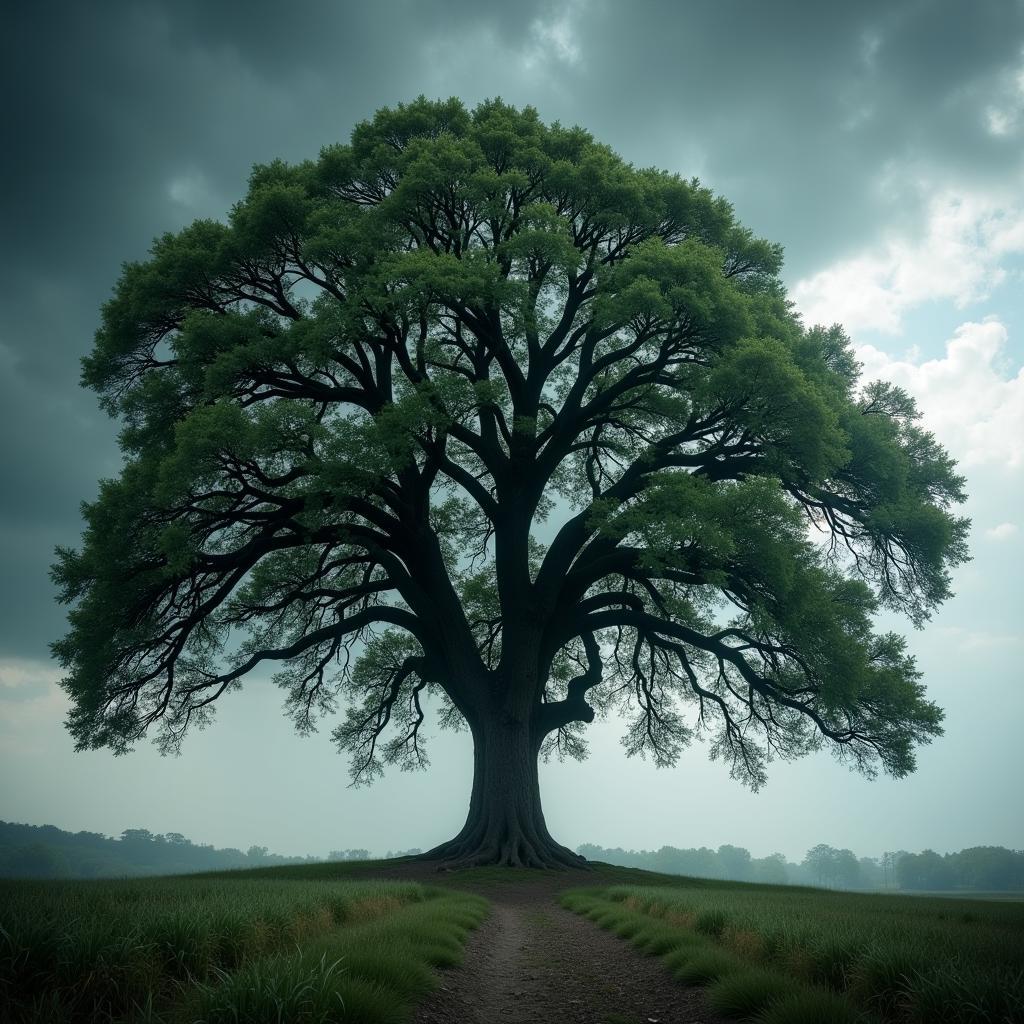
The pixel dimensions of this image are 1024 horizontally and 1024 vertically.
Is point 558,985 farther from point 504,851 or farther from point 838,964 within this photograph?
point 504,851

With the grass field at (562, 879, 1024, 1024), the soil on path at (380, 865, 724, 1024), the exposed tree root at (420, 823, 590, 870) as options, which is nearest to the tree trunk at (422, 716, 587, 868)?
the exposed tree root at (420, 823, 590, 870)

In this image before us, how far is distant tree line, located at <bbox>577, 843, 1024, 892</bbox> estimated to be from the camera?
92.0m

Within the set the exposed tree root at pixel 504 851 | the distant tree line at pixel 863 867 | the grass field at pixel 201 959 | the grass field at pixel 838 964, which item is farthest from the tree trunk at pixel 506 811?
the distant tree line at pixel 863 867

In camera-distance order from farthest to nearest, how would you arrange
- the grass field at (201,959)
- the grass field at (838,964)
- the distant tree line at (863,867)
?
the distant tree line at (863,867) → the grass field at (838,964) → the grass field at (201,959)

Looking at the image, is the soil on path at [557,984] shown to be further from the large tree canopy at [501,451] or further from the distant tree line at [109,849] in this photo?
the distant tree line at [109,849]

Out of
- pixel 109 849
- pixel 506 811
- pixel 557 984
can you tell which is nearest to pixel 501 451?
pixel 506 811

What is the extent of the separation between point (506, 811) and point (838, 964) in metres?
14.7

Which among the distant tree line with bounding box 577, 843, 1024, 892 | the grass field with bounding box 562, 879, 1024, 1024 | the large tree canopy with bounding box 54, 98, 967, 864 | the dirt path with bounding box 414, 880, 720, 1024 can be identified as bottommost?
the distant tree line with bounding box 577, 843, 1024, 892

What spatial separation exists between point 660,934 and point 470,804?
1392 centimetres

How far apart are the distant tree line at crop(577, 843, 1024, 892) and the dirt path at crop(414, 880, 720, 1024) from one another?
267 ft

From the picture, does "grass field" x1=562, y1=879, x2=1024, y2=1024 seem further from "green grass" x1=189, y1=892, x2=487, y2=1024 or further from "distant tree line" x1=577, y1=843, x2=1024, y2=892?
"distant tree line" x1=577, y1=843, x2=1024, y2=892

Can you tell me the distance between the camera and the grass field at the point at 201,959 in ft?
13.2

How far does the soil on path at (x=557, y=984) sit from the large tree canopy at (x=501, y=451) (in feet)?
28.4

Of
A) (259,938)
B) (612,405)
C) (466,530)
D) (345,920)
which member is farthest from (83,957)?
(466,530)
